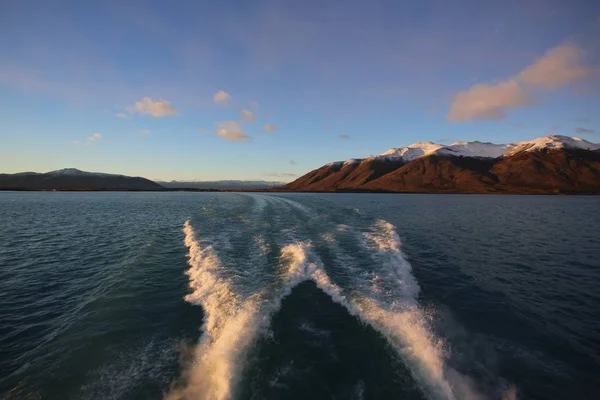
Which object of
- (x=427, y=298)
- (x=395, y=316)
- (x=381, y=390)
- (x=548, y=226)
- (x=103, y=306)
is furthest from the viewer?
(x=548, y=226)

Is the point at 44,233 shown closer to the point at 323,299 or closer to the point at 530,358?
the point at 323,299

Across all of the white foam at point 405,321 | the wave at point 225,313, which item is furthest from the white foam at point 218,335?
the white foam at point 405,321

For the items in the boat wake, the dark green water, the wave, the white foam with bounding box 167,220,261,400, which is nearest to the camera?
the white foam with bounding box 167,220,261,400

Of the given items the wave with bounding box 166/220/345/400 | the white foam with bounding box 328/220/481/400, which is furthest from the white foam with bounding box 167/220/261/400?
the white foam with bounding box 328/220/481/400

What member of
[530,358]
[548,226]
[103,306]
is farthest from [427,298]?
[548,226]

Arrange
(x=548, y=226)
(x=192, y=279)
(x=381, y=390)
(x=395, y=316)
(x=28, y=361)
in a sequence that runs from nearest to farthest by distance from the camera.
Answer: (x=381, y=390), (x=28, y=361), (x=395, y=316), (x=192, y=279), (x=548, y=226)

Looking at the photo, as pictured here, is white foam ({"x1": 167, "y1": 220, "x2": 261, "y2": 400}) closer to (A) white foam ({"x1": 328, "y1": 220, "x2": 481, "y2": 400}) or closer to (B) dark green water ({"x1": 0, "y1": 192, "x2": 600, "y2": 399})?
(B) dark green water ({"x1": 0, "y1": 192, "x2": 600, "y2": 399})

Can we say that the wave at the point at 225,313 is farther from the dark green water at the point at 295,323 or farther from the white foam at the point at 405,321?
the white foam at the point at 405,321

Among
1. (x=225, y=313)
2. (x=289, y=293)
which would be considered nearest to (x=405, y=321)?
(x=289, y=293)
